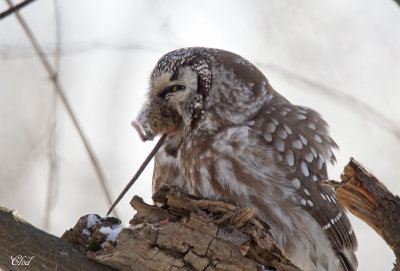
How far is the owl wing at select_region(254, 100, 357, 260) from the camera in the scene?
10.8 ft

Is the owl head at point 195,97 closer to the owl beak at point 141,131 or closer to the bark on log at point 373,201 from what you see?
the owl beak at point 141,131

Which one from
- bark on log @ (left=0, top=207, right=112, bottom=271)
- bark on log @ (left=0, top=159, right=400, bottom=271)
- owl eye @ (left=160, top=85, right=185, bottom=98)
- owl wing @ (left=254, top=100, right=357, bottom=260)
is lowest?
bark on log @ (left=0, top=207, right=112, bottom=271)

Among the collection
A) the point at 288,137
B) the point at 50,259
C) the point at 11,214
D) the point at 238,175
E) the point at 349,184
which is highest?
the point at 288,137

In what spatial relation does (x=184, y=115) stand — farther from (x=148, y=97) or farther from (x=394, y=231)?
(x=394, y=231)

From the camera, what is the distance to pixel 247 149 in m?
3.19

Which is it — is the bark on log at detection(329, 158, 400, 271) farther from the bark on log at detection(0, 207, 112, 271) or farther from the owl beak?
the owl beak

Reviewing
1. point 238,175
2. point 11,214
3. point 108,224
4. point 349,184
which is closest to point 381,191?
point 349,184

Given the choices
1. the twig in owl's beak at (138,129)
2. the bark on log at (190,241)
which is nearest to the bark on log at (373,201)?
the bark on log at (190,241)

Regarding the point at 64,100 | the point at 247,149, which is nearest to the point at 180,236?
the point at 247,149

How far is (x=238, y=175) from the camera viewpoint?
122 inches

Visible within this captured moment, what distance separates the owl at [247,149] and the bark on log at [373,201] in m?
0.88

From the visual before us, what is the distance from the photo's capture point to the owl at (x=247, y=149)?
314 centimetres

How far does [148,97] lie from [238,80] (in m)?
0.58

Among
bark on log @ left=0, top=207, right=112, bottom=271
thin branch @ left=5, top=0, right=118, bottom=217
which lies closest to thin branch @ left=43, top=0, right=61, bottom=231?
thin branch @ left=5, top=0, right=118, bottom=217
